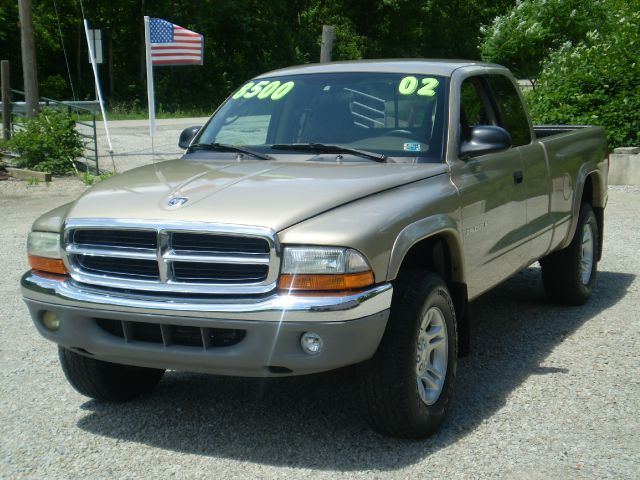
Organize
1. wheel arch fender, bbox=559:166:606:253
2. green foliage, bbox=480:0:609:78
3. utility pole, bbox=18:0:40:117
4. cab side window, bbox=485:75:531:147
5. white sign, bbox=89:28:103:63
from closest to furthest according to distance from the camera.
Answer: cab side window, bbox=485:75:531:147 < wheel arch fender, bbox=559:166:606:253 < white sign, bbox=89:28:103:63 < utility pole, bbox=18:0:40:117 < green foliage, bbox=480:0:609:78

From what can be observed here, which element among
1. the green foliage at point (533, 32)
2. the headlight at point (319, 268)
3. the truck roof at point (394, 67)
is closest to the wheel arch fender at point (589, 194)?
the truck roof at point (394, 67)

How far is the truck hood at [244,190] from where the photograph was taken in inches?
159

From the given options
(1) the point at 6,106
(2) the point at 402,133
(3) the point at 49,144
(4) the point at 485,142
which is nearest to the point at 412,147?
(2) the point at 402,133

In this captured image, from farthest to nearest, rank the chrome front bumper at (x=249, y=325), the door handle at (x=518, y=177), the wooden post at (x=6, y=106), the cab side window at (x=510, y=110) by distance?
the wooden post at (x=6, y=106), the cab side window at (x=510, y=110), the door handle at (x=518, y=177), the chrome front bumper at (x=249, y=325)

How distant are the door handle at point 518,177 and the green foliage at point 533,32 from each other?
17136 millimetres

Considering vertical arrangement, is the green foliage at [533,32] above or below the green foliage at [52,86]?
above

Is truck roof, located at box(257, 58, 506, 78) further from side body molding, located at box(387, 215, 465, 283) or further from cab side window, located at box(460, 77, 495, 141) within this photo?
side body molding, located at box(387, 215, 465, 283)

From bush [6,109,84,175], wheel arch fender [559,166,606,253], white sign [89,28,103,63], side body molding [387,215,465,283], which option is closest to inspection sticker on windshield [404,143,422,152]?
side body molding [387,215,465,283]

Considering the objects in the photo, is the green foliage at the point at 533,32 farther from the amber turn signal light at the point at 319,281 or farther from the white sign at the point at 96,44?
the amber turn signal light at the point at 319,281

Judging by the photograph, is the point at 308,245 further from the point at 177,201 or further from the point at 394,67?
the point at 394,67

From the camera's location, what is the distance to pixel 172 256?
13.3 ft

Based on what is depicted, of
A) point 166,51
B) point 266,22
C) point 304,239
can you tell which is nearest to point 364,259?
point 304,239

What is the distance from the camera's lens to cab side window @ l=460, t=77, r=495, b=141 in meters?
5.39

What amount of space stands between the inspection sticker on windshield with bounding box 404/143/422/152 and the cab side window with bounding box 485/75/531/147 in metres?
1.17
